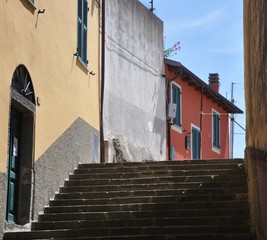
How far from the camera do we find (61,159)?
1221cm

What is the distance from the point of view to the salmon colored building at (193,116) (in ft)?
69.8

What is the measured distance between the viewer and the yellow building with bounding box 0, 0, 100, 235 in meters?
9.95

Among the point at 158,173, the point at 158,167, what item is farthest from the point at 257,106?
the point at 158,167

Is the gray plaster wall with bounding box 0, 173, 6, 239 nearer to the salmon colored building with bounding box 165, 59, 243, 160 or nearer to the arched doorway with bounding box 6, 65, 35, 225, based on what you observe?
the arched doorway with bounding box 6, 65, 35, 225

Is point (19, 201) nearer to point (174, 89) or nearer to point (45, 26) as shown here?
point (45, 26)

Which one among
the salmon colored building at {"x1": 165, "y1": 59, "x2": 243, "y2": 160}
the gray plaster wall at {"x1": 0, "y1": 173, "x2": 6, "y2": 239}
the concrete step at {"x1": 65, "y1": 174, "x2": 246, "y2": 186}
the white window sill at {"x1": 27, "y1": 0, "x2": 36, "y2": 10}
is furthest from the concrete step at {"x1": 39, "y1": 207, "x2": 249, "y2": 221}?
the salmon colored building at {"x1": 165, "y1": 59, "x2": 243, "y2": 160}

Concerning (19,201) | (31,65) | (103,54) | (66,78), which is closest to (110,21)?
(103,54)

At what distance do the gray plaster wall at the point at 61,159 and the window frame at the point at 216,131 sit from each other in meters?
11.0

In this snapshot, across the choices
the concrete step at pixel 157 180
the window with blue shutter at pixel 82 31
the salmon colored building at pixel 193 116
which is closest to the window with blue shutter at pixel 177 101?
the salmon colored building at pixel 193 116

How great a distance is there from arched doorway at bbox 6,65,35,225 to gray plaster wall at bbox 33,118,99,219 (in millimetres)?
220

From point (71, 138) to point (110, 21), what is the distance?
485cm

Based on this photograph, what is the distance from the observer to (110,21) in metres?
17.0

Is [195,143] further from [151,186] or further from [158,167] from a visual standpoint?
[151,186]

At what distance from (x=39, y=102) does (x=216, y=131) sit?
14.9 metres
